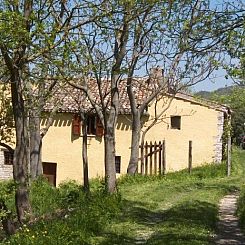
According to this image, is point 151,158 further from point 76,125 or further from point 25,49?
point 25,49

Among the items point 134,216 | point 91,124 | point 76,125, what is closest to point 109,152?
point 134,216

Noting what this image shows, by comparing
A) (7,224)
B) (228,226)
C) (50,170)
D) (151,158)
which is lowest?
(50,170)

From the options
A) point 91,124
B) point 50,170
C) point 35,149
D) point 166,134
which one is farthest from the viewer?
point 50,170

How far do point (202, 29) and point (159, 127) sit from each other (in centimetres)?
2219

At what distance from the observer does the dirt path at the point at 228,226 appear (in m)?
10.6

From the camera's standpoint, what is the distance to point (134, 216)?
13.0 m

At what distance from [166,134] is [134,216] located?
19.1 meters

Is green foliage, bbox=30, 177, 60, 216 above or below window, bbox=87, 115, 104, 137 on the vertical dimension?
below

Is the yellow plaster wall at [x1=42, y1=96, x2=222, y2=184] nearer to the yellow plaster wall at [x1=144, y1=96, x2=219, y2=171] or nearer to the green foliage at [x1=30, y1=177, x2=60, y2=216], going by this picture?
the yellow plaster wall at [x1=144, y1=96, x2=219, y2=171]

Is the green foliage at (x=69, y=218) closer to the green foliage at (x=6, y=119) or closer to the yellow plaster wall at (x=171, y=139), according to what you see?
the green foliage at (x=6, y=119)

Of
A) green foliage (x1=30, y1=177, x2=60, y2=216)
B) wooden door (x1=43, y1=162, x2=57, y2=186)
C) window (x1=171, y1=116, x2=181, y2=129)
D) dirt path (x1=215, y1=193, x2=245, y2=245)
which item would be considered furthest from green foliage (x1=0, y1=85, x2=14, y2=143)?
wooden door (x1=43, y1=162, x2=57, y2=186)

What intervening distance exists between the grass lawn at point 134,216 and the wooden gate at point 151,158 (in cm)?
685

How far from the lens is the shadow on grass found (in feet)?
33.4

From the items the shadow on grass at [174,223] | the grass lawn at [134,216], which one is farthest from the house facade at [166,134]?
the shadow on grass at [174,223]
